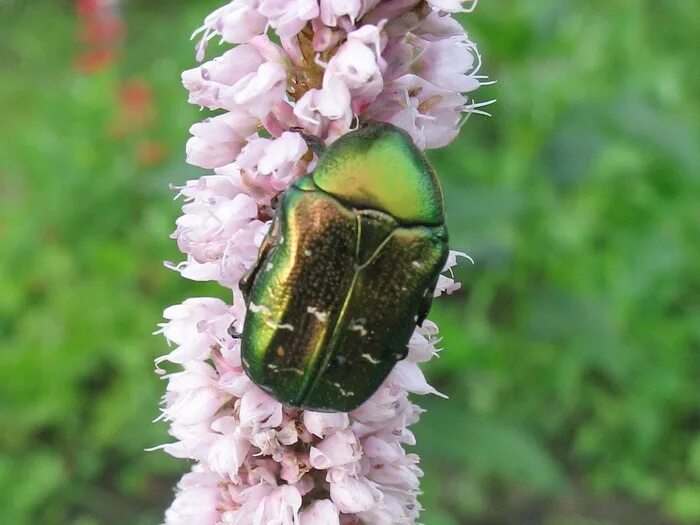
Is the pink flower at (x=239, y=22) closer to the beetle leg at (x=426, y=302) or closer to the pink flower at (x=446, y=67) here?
the pink flower at (x=446, y=67)

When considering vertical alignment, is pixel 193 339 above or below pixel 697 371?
above

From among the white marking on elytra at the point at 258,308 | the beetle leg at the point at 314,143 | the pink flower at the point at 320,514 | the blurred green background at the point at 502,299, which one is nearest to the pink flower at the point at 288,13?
the beetle leg at the point at 314,143

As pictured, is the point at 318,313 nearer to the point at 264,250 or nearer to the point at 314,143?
the point at 264,250

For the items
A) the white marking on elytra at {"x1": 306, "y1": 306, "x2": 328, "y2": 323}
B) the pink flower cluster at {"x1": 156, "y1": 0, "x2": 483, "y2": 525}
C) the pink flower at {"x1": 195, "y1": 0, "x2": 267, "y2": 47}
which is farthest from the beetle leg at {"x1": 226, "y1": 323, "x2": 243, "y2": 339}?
the pink flower at {"x1": 195, "y1": 0, "x2": 267, "y2": 47}

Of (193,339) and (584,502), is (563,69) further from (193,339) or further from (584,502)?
(193,339)

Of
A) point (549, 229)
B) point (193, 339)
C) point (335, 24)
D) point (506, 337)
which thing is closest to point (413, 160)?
point (335, 24)

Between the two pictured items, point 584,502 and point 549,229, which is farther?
point 584,502
